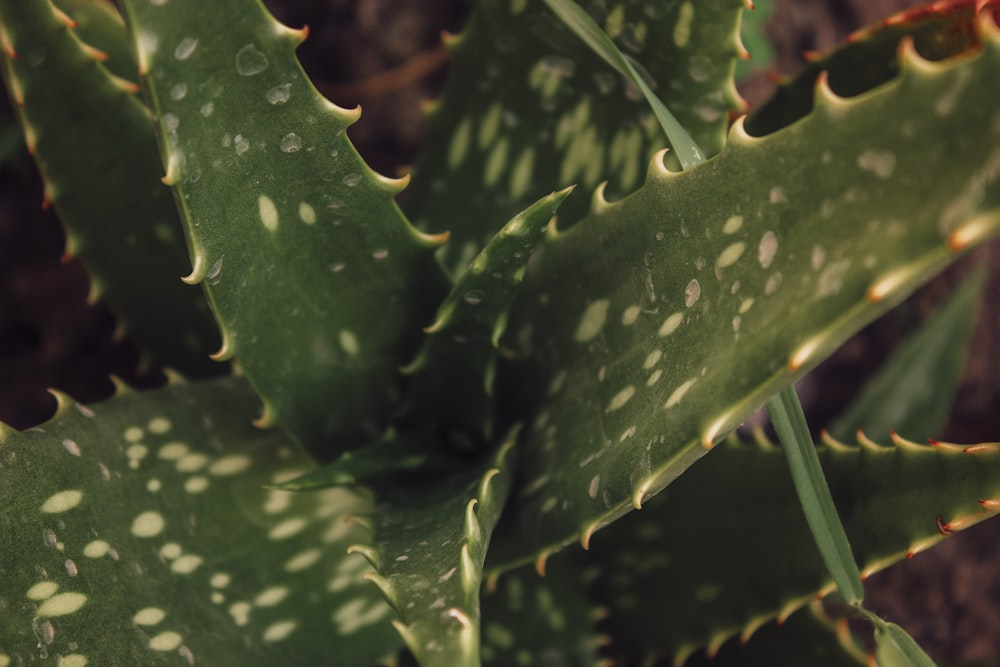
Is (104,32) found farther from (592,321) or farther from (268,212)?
(592,321)

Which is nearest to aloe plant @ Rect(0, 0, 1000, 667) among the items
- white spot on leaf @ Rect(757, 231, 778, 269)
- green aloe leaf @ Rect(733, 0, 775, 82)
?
white spot on leaf @ Rect(757, 231, 778, 269)

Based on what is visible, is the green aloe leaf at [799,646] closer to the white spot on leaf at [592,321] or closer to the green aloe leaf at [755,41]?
the white spot on leaf at [592,321]

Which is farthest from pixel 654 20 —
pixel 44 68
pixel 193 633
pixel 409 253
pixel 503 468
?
pixel 193 633

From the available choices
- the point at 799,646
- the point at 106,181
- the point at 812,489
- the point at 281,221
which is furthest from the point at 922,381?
the point at 106,181

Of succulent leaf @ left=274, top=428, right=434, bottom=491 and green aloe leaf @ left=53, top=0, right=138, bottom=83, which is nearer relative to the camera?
succulent leaf @ left=274, top=428, right=434, bottom=491

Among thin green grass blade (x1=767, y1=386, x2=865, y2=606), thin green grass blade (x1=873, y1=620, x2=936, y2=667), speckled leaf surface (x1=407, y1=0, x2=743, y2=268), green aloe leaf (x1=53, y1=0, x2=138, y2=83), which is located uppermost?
green aloe leaf (x1=53, y1=0, x2=138, y2=83)

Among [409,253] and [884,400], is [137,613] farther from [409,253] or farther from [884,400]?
[884,400]

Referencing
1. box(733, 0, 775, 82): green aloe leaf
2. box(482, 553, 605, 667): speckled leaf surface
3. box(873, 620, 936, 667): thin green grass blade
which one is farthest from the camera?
box(733, 0, 775, 82): green aloe leaf

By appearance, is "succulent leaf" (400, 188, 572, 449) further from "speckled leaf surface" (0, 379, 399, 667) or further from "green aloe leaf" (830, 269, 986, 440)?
"green aloe leaf" (830, 269, 986, 440)
